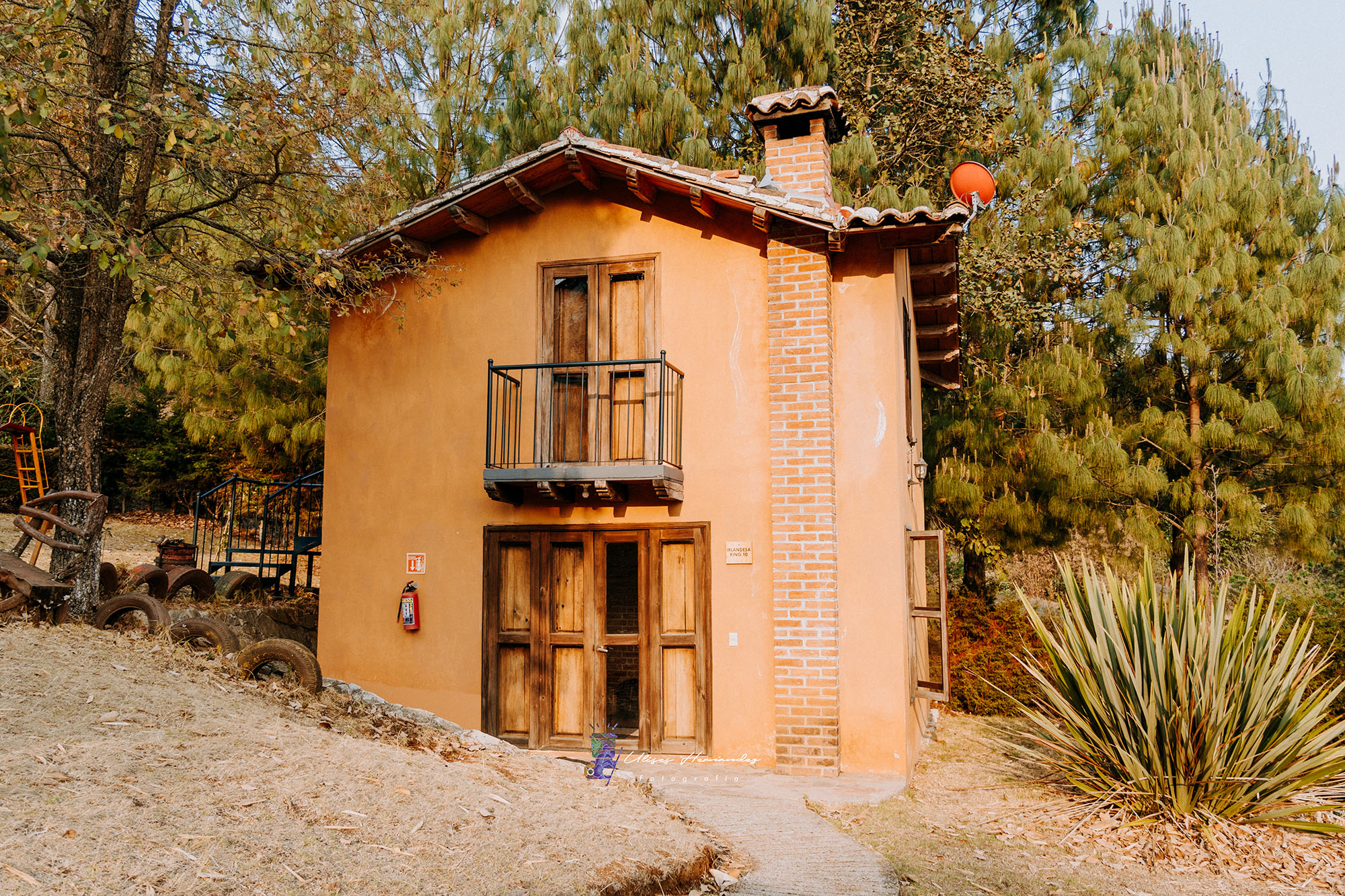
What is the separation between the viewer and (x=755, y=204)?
306 inches

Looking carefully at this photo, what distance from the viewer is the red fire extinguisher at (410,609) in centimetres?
866

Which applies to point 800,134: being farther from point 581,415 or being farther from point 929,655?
point 929,655

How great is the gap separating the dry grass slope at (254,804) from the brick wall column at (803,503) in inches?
85.6

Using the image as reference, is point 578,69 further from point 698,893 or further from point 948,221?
point 698,893

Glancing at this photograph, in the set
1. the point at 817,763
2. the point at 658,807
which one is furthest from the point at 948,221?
the point at 658,807

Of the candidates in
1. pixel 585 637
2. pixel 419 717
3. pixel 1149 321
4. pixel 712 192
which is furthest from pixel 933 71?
pixel 419 717

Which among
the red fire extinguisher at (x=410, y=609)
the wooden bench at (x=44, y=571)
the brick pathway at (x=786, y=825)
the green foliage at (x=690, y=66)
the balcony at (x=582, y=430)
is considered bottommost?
the brick pathway at (x=786, y=825)

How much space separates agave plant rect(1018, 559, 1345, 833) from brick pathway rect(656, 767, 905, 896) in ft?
5.05

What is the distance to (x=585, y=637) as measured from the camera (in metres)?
8.23

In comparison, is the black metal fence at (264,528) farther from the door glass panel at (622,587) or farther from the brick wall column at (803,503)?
the brick wall column at (803,503)

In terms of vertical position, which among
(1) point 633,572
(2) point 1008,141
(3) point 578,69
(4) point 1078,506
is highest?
(3) point 578,69

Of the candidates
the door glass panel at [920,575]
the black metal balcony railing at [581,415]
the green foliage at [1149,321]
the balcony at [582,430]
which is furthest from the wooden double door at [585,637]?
the green foliage at [1149,321]

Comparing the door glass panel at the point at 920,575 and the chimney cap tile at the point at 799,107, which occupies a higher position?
the chimney cap tile at the point at 799,107

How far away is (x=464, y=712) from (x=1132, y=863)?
17.9 ft
